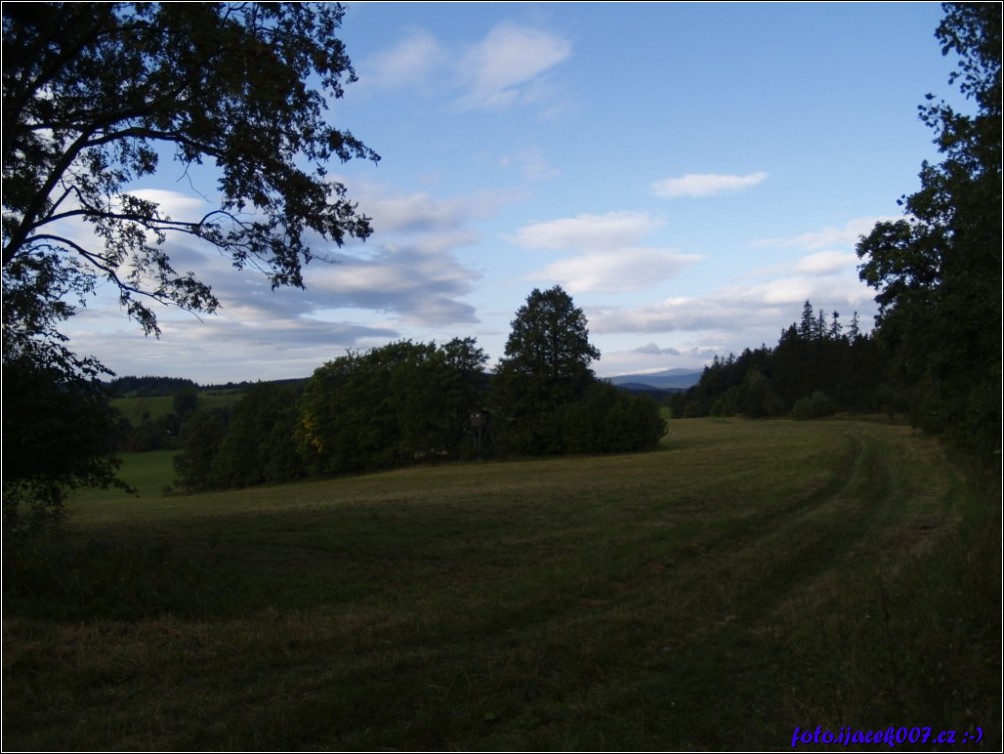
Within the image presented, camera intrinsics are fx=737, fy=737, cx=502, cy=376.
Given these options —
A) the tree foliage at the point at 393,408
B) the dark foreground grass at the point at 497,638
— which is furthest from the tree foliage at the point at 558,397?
the dark foreground grass at the point at 497,638

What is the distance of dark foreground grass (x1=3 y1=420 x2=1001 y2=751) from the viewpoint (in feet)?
17.3

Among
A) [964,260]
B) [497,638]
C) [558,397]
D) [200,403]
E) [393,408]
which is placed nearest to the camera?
[497,638]

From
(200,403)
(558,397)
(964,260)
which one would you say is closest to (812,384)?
(558,397)

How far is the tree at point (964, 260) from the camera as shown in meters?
7.97

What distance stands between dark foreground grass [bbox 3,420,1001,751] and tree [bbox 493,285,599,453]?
156 ft

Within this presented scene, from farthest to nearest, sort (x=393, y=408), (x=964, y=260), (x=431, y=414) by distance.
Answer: (x=393, y=408)
(x=431, y=414)
(x=964, y=260)

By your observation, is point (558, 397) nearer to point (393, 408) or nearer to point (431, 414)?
point (431, 414)

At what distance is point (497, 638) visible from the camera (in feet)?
25.1

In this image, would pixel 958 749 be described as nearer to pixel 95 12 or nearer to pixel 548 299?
pixel 95 12

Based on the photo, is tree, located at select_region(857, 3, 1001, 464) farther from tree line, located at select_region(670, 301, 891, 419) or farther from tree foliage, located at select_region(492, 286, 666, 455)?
tree line, located at select_region(670, 301, 891, 419)

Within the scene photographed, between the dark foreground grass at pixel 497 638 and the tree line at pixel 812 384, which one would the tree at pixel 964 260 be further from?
the tree line at pixel 812 384

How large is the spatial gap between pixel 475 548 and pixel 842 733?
8933mm

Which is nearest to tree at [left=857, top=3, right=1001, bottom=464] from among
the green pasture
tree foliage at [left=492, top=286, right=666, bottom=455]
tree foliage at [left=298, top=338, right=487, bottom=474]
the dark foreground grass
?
the dark foreground grass

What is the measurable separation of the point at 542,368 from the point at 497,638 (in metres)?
55.9
